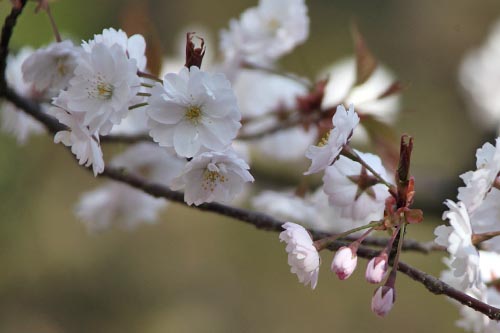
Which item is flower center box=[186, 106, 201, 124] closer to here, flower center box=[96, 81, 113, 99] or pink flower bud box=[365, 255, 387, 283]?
flower center box=[96, 81, 113, 99]

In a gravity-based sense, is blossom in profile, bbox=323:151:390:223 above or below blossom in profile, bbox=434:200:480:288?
above

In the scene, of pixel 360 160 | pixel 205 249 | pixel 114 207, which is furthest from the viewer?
pixel 205 249

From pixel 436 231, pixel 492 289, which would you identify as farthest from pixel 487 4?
pixel 436 231

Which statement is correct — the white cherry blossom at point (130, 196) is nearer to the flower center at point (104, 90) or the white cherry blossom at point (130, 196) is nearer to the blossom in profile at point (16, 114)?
the blossom in profile at point (16, 114)

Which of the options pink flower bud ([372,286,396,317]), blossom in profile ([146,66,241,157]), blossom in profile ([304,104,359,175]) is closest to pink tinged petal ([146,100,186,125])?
blossom in profile ([146,66,241,157])

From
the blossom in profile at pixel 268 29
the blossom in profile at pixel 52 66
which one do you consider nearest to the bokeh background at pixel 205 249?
the blossom in profile at pixel 268 29

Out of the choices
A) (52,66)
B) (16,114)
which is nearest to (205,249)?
(16,114)

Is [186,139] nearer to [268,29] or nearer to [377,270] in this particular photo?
[377,270]
